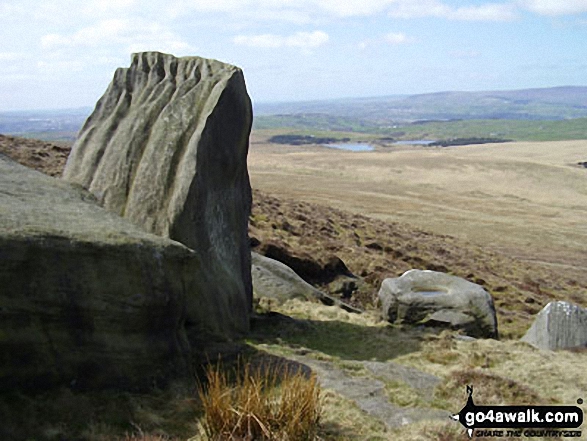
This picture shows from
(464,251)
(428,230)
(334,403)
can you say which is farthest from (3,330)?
A: (428,230)

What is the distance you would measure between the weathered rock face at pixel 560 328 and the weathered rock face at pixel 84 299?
8.71 meters

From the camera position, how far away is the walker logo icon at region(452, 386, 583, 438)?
25.3 ft

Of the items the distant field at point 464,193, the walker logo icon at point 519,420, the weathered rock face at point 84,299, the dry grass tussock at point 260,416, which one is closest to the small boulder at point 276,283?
the weathered rock face at point 84,299

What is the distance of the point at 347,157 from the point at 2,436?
8525 cm

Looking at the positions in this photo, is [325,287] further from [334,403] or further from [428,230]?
[428,230]

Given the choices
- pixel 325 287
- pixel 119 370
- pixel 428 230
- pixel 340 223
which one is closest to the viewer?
pixel 119 370

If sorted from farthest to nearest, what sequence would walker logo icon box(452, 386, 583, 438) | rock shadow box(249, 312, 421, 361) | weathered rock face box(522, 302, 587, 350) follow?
weathered rock face box(522, 302, 587, 350)
rock shadow box(249, 312, 421, 361)
walker logo icon box(452, 386, 583, 438)

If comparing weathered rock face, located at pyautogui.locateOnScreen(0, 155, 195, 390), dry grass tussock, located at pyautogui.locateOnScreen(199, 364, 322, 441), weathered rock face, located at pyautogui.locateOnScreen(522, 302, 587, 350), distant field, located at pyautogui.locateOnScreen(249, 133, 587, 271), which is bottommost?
distant field, located at pyautogui.locateOnScreen(249, 133, 587, 271)

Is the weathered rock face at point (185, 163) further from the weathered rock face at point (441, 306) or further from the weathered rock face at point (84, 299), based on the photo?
the weathered rock face at point (441, 306)

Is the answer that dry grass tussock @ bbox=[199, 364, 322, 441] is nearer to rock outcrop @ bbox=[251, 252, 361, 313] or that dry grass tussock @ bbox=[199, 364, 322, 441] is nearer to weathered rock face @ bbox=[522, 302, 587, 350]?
rock outcrop @ bbox=[251, 252, 361, 313]

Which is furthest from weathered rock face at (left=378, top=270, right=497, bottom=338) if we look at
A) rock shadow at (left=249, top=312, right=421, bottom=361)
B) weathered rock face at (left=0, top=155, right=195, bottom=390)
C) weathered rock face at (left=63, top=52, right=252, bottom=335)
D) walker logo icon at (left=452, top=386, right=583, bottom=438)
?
weathered rock face at (left=0, top=155, right=195, bottom=390)

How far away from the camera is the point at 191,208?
10.7m

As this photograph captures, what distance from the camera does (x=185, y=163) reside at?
10.9m

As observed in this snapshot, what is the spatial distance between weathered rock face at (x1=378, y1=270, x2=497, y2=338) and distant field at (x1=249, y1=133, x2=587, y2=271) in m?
21.2
